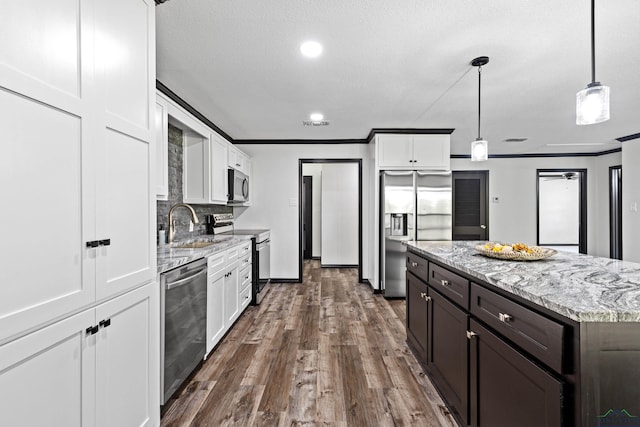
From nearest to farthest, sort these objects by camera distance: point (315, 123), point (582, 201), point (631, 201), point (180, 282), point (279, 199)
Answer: point (180, 282) → point (315, 123) → point (631, 201) → point (279, 199) → point (582, 201)

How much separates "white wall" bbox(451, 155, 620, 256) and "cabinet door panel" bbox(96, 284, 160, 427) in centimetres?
626

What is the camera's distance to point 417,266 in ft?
7.93

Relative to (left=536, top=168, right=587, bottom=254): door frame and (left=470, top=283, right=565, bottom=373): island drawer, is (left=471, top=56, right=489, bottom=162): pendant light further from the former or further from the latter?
(left=536, top=168, right=587, bottom=254): door frame

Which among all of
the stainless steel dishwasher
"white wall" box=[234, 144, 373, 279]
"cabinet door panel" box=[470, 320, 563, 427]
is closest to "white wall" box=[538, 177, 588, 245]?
"white wall" box=[234, 144, 373, 279]

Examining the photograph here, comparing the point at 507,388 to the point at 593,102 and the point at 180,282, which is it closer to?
the point at 593,102

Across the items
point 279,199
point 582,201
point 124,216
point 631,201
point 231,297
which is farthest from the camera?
point 582,201

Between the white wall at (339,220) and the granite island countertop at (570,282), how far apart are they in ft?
15.4

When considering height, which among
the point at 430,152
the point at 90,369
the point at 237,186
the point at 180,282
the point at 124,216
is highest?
the point at 430,152

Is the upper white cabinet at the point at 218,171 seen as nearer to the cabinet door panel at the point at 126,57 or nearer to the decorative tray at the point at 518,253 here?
the cabinet door panel at the point at 126,57

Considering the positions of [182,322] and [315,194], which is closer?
[182,322]

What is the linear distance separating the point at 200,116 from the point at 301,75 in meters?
1.64

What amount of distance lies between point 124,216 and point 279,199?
3.83 metres

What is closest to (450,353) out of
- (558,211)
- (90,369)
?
(90,369)

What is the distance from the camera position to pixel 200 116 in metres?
3.66
